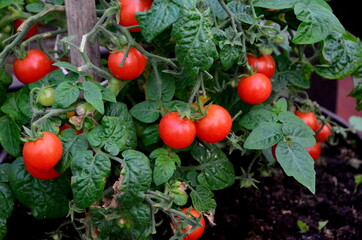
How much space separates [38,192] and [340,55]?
2.89 ft

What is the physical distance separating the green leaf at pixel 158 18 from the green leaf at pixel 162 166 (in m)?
0.27

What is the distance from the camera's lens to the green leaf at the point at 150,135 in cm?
109

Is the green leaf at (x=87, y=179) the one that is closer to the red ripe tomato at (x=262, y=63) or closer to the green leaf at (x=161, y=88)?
the green leaf at (x=161, y=88)

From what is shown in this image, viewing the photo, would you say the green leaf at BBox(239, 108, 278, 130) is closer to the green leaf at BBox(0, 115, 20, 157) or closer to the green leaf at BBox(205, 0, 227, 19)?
the green leaf at BBox(205, 0, 227, 19)

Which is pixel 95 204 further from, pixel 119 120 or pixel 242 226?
pixel 242 226

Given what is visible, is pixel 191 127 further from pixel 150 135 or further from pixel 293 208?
pixel 293 208

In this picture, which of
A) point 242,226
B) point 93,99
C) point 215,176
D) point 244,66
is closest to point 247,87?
point 244,66

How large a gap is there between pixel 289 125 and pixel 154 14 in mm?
415

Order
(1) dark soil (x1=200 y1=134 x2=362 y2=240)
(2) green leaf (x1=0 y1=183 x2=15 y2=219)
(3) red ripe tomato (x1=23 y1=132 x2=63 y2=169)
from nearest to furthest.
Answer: (3) red ripe tomato (x1=23 y1=132 x2=63 y2=169) → (2) green leaf (x1=0 y1=183 x2=15 y2=219) → (1) dark soil (x1=200 y1=134 x2=362 y2=240)

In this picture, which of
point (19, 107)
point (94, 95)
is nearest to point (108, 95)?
point (94, 95)

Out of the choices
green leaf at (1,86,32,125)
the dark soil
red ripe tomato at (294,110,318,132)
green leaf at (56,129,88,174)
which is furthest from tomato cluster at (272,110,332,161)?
green leaf at (1,86,32,125)

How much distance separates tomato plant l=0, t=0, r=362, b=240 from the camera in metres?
0.95

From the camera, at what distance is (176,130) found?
3.25 ft

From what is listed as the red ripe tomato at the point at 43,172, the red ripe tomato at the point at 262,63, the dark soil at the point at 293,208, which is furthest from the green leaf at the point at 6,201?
the red ripe tomato at the point at 262,63
